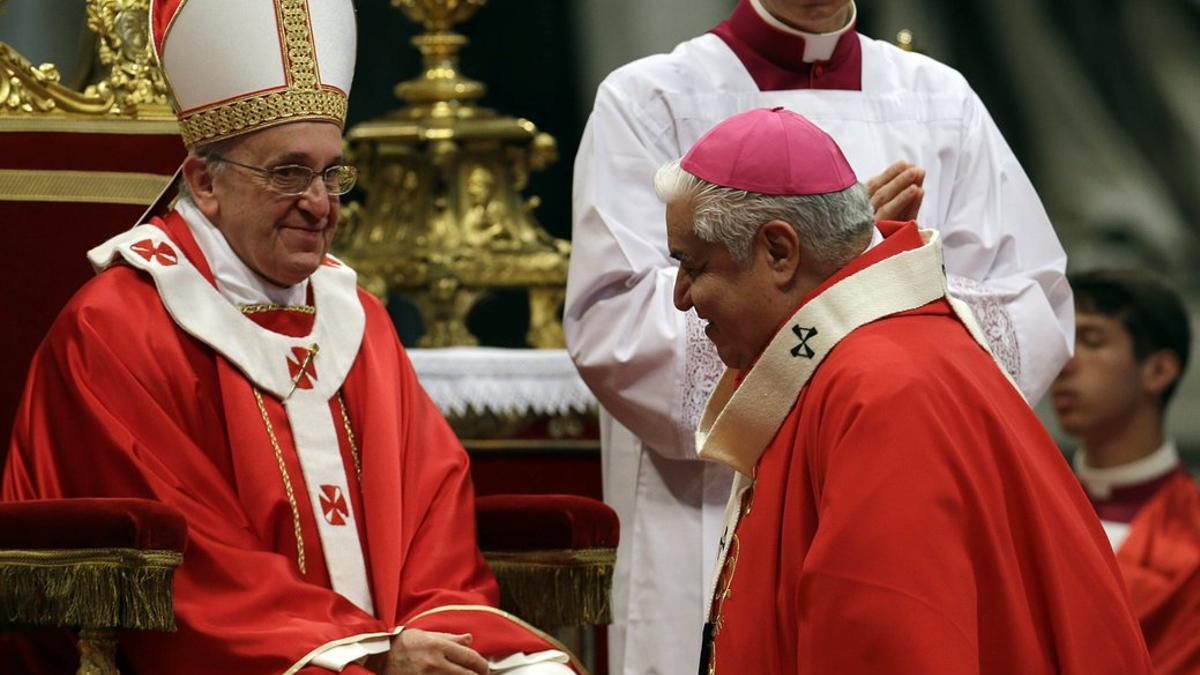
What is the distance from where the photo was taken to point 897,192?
4109mm

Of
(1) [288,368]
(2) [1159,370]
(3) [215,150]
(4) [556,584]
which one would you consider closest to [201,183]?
(3) [215,150]

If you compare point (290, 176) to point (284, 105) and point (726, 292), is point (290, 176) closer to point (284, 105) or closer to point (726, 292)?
point (284, 105)

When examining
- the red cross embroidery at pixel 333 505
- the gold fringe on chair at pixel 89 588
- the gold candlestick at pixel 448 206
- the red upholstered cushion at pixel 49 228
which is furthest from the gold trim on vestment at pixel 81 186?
the gold candlestick at pixel 448 206

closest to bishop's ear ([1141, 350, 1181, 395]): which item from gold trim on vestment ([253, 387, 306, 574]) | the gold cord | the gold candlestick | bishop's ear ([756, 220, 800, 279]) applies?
the gold candlestick

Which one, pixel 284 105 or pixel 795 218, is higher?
pixel 795 218

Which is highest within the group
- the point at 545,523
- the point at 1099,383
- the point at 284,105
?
the point at 284,105

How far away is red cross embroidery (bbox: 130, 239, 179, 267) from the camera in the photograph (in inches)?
161

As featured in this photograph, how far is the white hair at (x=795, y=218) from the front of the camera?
124 inches

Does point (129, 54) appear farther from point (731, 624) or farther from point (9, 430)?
point (731, 624)

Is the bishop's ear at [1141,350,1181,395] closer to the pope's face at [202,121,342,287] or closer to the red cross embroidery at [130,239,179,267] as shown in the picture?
the pope's face at [202,121,342,287]

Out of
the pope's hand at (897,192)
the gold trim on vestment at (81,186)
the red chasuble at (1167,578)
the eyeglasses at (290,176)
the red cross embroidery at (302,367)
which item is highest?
the eyeglasses at (290,176)

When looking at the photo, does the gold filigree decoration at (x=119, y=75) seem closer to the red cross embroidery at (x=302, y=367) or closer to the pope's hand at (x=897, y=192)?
the red cross embroidery at (x=302, y=367)

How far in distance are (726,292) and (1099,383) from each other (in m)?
3.55

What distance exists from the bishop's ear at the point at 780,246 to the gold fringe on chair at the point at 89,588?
117cm
